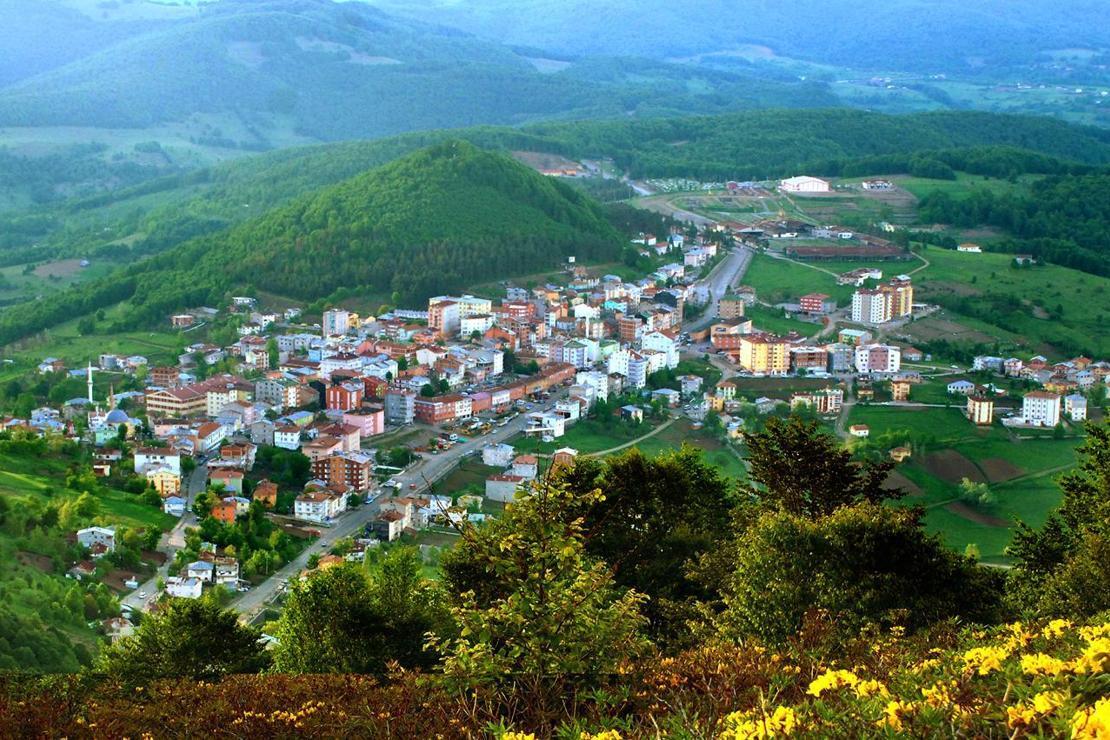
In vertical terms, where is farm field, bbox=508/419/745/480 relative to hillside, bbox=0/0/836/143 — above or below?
below

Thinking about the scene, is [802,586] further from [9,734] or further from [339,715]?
[9,734]

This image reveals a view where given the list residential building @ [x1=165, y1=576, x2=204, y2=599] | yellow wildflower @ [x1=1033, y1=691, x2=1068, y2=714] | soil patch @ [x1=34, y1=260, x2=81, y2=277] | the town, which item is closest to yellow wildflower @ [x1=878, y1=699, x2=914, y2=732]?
yellow wildflower @ [x1=1033, y1=691, x2=1068, y2=714]

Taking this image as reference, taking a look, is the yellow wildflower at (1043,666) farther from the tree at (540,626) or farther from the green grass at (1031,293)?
the green grass at (1031,293)

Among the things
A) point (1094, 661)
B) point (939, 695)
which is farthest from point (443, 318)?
point (1094, 661)

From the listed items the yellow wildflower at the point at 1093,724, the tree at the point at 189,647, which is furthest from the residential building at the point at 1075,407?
the yellow wildflower at the point at 1093,724

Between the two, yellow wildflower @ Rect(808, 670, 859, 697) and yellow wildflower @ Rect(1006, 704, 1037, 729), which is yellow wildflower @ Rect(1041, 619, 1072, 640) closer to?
yellow wildflower @ Rect(808, 670, 859, 697)

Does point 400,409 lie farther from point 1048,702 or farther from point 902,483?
point 1048,702
